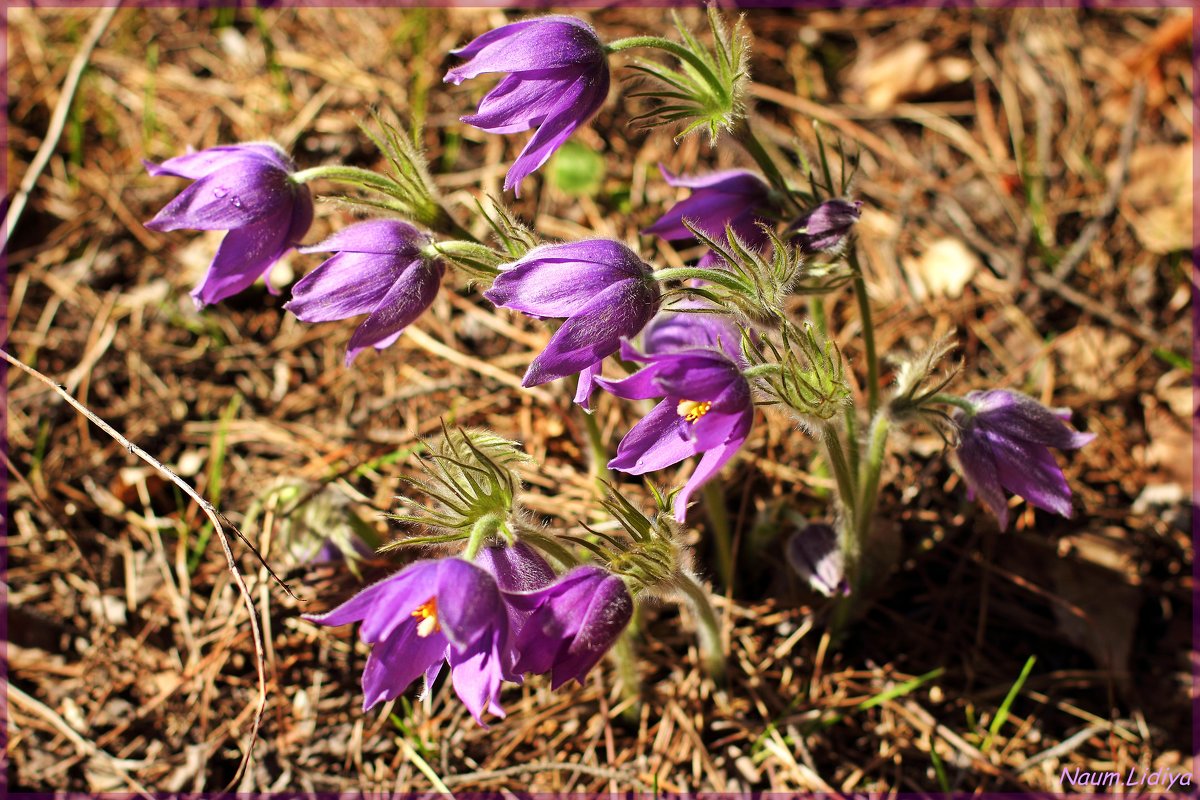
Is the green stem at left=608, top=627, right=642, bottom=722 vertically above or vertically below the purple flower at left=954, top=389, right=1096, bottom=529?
below

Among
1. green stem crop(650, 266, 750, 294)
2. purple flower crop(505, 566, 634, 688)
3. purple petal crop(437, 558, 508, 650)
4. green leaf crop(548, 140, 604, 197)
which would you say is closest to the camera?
→ purple petal crop(437, 558, 508, 650)

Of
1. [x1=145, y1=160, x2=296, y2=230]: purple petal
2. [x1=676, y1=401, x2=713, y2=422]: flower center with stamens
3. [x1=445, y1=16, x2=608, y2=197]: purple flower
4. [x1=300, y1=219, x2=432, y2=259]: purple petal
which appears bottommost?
[x1=676, y1=401, x2=713, y2=422]: flower center with stamens

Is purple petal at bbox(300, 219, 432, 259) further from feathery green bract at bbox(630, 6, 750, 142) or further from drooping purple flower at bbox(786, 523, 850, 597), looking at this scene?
drooping purple flower at bbox(786, 523, 850, 597)

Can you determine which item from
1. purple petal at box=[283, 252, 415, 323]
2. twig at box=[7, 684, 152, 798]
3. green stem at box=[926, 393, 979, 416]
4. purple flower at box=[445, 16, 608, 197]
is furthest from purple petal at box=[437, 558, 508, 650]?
twig at box=[7, 684, 152, 798]

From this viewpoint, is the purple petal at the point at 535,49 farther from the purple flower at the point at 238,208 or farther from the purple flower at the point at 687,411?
the purple flower at the point at 687,411

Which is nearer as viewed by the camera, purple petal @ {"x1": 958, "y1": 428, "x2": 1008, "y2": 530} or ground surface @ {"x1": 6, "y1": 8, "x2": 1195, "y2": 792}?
purple petal @ {"x1": 958, "y1": 428, "x2": 1008, "y2": 530}

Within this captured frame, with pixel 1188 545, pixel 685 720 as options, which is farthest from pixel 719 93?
pixel 1188 545
